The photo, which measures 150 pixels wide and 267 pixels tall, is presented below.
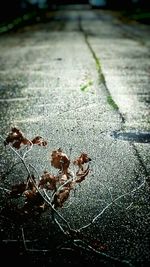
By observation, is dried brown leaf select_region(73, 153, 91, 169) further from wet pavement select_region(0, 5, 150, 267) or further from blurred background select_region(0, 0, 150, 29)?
blurred background select_region(0, 0, 150, 29)

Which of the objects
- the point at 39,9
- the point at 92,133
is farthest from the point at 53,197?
the point at 39,9

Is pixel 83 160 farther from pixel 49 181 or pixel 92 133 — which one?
pixel 92 133

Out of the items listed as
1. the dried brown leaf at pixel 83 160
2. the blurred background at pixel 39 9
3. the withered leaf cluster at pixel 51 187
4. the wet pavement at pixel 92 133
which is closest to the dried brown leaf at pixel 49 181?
the withered leaf cluster at pixel 51 187

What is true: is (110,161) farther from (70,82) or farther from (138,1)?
(138,1)

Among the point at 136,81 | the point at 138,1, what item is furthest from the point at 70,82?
the point at 138,1

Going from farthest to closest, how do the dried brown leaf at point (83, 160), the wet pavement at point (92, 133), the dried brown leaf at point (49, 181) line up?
the dried brown leaf at point (83, 160) → the dried brown leaf at point (49, 181) → the wet pavement at point (92, 133)

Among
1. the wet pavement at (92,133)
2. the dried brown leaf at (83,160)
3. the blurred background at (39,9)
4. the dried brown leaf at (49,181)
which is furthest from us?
the blurred background at (39,9)

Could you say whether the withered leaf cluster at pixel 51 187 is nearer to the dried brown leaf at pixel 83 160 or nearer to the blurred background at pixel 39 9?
the dried brown leaf at pixel 83 160
